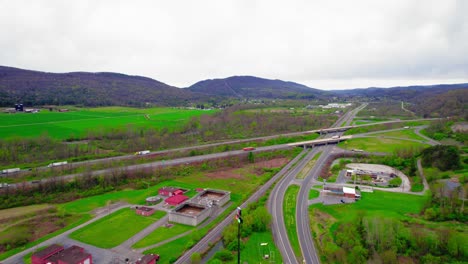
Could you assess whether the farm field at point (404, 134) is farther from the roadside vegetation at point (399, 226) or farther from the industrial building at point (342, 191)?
the industrial building at point (342, 191)

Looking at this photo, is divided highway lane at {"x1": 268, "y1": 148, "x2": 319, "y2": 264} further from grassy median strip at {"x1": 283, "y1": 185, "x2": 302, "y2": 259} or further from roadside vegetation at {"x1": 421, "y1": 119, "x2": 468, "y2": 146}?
roadside vegetation at {"x1": 421, "y1": 119, "x2": 468, "y2": 146}

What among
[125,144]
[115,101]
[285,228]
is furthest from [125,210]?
[115,101]

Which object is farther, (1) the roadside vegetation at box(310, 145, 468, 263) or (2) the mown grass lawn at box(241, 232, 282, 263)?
(1) the roadside vegetation at box(310, 145, 468, 263)

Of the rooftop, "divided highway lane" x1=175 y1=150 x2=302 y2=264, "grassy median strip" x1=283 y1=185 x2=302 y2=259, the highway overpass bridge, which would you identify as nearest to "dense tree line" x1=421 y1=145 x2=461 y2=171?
"grassy median strip" x1=283 y1=185 x2=302 y2=259

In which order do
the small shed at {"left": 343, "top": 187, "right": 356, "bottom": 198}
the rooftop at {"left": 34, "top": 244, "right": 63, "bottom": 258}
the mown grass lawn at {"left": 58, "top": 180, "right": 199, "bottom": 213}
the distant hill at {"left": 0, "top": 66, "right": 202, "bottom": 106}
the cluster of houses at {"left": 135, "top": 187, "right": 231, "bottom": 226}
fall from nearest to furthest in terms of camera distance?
the rooftop at {"left": 34, "top": 244, "right": 63, "bottom": 258} → the cluster of houses at {"left": 135, "top": 187, "right": 231, "bottom": 226} → the mown grass lawn at {"left": 58, "top": 180, "right": 199, "bottom": 213} → the small shed at {"left": 343, "top": 187, "right": 356, "bottom": 198} → the distant hill at {"left": 0, "top": 66, "right": 202, "bottom": 106}

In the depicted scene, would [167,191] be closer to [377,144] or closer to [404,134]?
[377,144]

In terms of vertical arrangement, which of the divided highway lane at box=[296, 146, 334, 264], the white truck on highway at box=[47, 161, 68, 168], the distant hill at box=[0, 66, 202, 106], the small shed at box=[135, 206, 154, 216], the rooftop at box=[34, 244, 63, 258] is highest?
the distant hill at box=[0, 66, 202, 106]
